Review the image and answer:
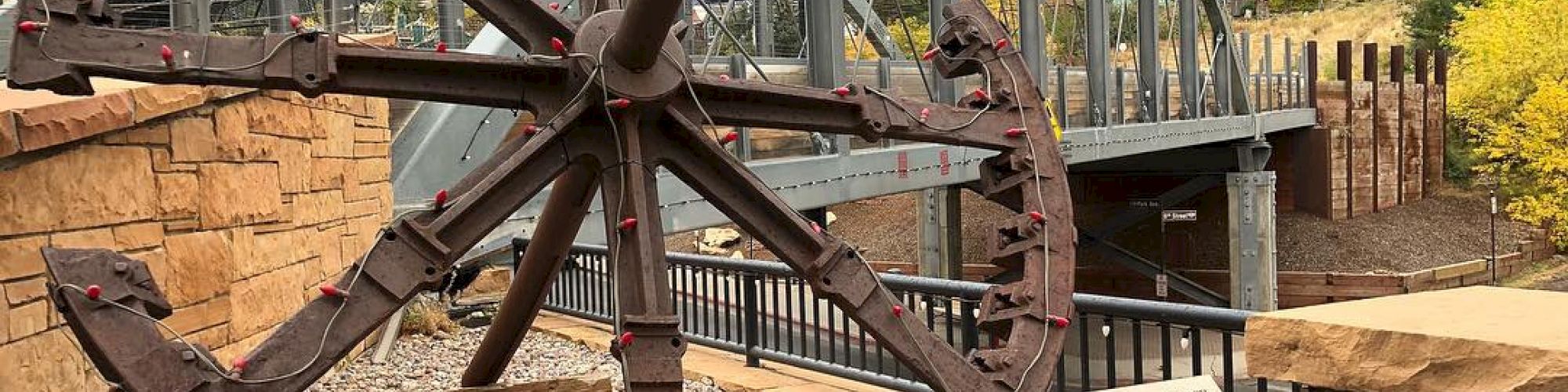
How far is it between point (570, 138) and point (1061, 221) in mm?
1412

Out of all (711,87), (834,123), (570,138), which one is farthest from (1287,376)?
(570,138)

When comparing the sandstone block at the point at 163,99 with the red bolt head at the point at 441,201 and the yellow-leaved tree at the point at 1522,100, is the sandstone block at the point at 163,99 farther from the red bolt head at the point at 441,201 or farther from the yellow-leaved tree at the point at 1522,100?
the yellow-leaved tree at the point at 1522,100

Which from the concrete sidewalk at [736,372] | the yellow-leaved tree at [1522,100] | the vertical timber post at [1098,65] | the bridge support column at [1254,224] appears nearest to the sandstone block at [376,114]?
the concrete sidewalk at [736,372]

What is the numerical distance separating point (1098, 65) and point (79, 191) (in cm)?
1865

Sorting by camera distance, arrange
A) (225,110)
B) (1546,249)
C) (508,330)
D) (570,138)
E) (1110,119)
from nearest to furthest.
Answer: (570,138), (508,330), (225,110), (1110,119), (1546,249)

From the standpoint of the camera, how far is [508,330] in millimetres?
4750

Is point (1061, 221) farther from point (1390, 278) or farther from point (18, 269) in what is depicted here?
point (1390, 278)

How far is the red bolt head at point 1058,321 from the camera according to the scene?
4.08 m

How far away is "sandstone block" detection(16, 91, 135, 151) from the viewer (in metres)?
4.64

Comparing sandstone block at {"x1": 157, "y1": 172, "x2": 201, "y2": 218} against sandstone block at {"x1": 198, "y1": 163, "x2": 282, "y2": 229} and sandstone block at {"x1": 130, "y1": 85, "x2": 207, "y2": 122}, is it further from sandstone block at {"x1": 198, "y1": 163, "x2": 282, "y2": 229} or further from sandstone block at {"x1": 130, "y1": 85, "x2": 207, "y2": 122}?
sandstone block at {"x1": 130, "y1": 85, "x2": 207, "y2": 122}

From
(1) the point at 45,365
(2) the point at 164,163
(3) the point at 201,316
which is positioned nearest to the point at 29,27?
(1) the point at 45,365

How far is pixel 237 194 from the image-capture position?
271 inches

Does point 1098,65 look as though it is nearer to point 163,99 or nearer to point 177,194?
point 177,194

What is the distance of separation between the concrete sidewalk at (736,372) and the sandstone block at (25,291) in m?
3.82
